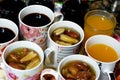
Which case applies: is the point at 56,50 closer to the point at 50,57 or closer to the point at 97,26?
the point at 50,57

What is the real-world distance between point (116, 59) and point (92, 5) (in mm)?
301

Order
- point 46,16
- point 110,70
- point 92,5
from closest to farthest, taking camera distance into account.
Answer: point 110,70 → point 46,16 → point 92,5

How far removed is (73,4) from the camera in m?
0.91

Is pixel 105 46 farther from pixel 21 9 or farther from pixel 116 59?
pixel 21 9

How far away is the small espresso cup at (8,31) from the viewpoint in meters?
0.78

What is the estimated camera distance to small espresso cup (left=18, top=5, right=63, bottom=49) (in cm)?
78

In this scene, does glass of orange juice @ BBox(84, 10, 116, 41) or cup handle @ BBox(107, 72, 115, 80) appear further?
glass of orange juice @ BBox(84, 10, 116, 41)

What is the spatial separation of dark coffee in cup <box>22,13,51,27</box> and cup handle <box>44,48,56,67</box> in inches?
3.8

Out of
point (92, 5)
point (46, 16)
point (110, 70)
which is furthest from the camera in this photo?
point (92, 5)

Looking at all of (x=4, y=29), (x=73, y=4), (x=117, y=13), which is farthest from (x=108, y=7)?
(x=4, y=29)

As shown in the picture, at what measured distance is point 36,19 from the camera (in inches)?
32.8

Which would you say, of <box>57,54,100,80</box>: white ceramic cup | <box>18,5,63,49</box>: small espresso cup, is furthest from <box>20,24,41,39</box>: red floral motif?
<box>57,54,100,80</box>: white ceramic cup

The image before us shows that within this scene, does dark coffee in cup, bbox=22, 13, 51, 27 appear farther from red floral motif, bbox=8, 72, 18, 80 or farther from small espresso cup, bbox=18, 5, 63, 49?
red floral motif, bbox=8, 72, 18, 80

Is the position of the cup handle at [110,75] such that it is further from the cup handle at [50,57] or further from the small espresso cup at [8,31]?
the small espresso cup at [8,31]
